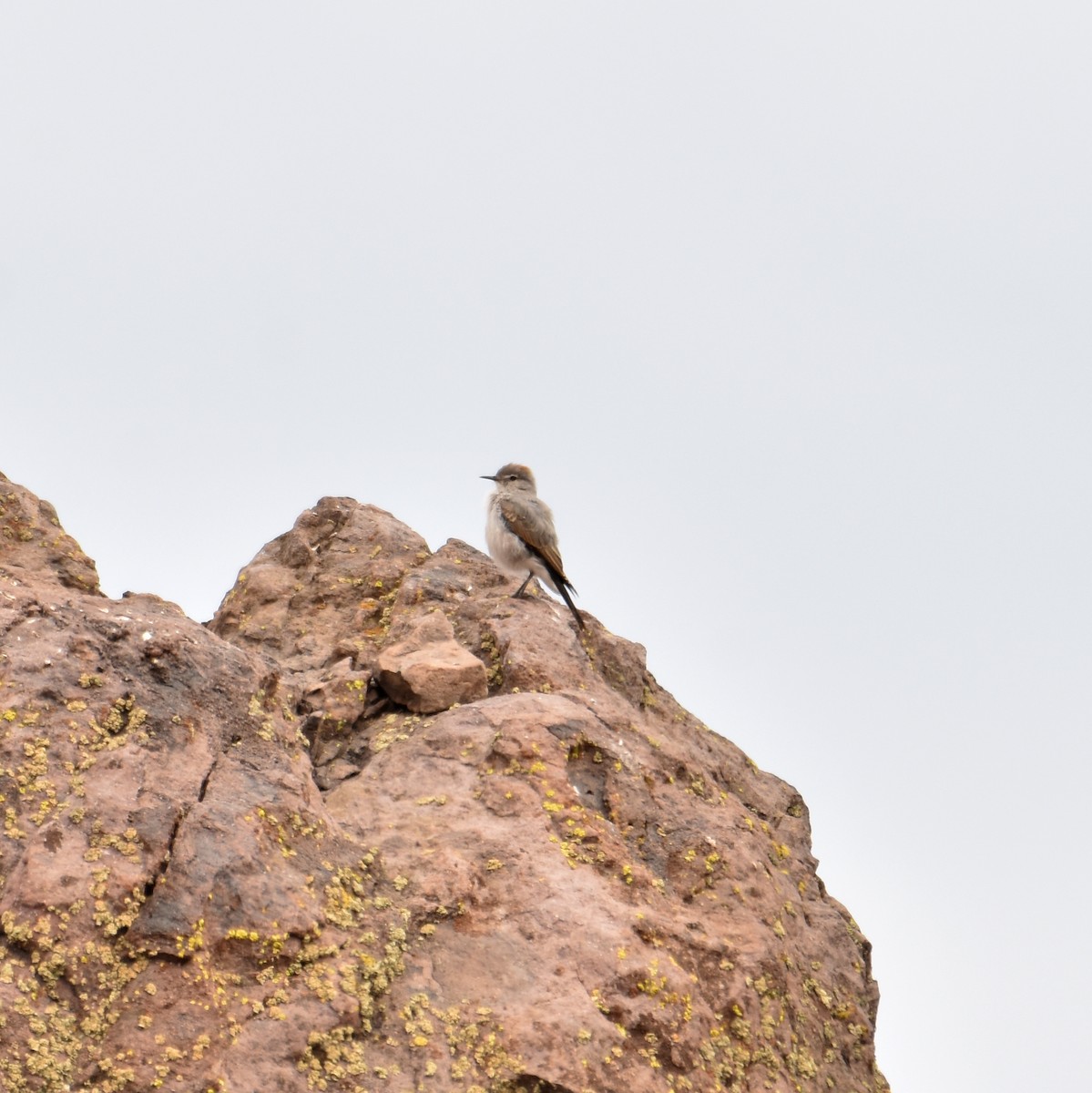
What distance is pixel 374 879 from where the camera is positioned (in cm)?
803

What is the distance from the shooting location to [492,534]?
1516cm

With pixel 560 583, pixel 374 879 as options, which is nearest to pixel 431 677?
pixel 374 879

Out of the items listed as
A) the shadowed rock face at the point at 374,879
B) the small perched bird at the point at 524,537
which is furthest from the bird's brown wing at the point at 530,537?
the shadowed rock face at the point at 374,879

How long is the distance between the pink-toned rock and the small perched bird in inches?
110

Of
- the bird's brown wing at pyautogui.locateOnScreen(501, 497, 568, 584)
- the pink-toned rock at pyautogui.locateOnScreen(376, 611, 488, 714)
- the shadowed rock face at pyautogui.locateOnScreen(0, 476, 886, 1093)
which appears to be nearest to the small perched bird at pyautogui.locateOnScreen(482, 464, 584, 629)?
the bird's brown wing at pyautogui.locateOnScreen(501, 497, 568, 584)

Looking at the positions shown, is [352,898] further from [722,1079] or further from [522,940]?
[722,1079]

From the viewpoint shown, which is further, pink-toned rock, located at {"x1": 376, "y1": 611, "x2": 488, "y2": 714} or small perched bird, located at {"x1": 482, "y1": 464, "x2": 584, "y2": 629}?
small perched bird, located at {"x1": 482, "y1": 464, "x2": 584, "y2": 629}

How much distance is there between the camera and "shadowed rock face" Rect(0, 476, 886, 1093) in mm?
6734

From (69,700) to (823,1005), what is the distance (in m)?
→ 5.71

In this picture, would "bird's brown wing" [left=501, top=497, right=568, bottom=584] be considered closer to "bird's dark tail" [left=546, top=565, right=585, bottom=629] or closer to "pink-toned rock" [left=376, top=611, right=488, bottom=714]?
"bird's dark tail" [left=546, top=565, right=585, bottom=629]

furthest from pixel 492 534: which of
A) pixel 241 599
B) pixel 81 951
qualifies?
pixel 81 951

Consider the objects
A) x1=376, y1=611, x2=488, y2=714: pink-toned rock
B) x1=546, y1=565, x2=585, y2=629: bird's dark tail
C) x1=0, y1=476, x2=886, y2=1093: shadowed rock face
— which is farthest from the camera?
x1=546, y1=565, x2=585, y2=629: bird's dark tail

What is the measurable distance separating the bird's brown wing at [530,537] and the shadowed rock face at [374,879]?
327cm

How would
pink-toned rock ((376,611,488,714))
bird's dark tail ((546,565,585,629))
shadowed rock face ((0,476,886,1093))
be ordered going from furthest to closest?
bird's dark tail ((546,565,585,629))
pink-toned rock ((376,611,488,714))
shadowed rock face ((0,476,886,1093))
